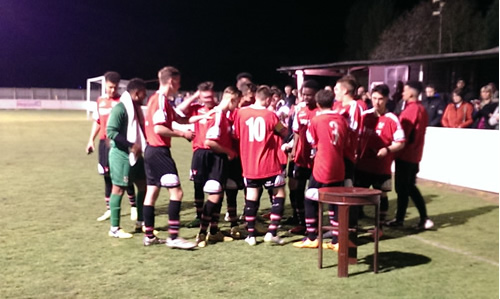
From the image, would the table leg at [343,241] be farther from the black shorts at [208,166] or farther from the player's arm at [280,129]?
the black shorts at [208,166]

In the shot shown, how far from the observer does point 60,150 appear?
1577cm

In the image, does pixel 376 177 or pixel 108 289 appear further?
pixel 376 177

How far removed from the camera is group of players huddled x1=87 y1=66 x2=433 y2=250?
5734 mm

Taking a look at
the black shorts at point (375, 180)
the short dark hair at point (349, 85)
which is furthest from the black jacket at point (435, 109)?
the short dark hair at point (349, 85)

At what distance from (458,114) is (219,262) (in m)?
7.34

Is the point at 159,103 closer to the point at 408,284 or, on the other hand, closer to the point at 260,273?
the point at 260,273

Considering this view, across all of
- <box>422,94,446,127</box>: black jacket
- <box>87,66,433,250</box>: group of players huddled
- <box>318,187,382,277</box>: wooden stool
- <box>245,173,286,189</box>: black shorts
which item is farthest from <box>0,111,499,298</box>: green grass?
<box>422,94,446,127</box>: black jacket

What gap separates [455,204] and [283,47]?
168ft

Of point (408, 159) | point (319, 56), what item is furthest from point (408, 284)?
point (319, 56)

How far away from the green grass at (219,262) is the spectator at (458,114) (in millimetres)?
2727

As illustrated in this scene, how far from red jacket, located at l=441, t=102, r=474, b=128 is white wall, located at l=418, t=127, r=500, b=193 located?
56 cm

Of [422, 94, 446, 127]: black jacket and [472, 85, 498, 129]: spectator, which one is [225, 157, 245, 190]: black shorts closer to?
[472, 85, 498, 129]: spectator

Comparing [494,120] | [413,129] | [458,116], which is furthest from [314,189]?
[458,116]

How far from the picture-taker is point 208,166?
6289mm
